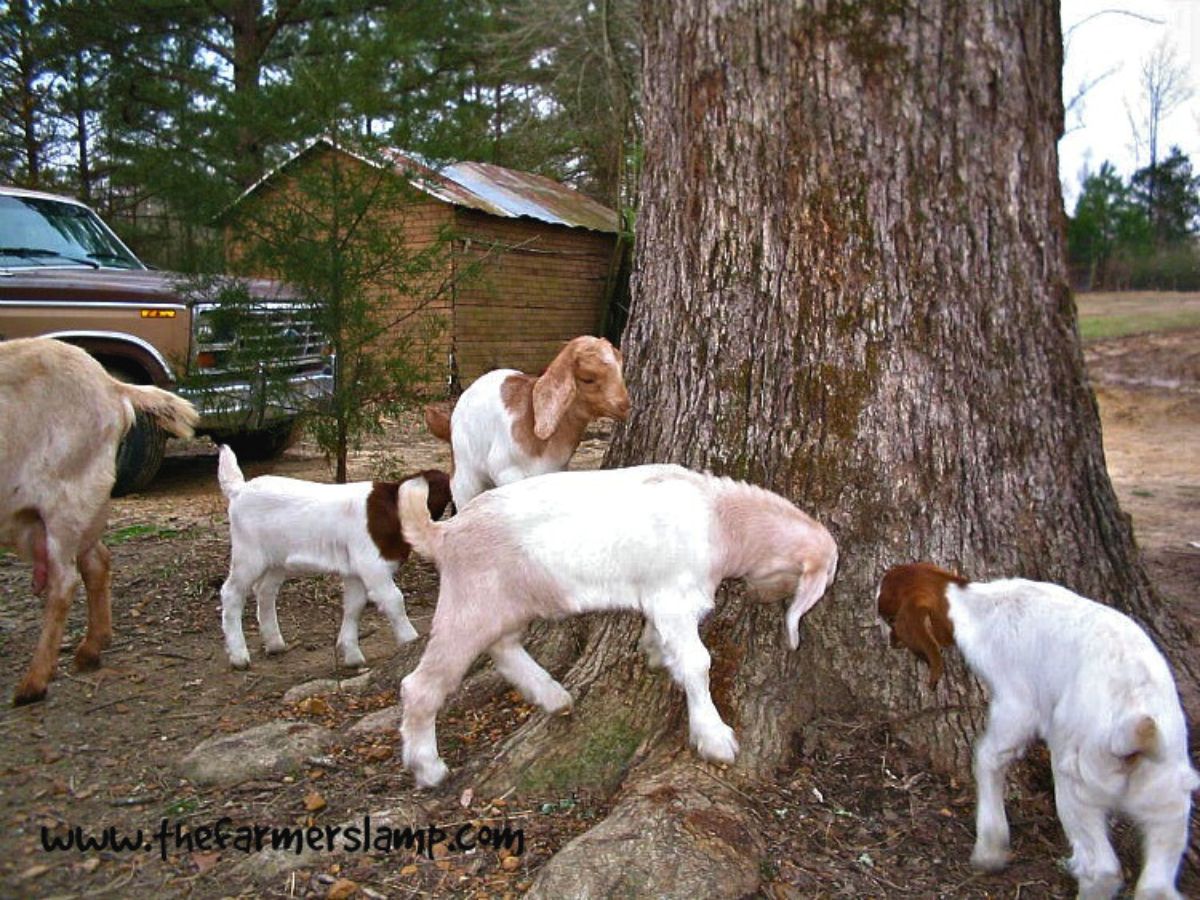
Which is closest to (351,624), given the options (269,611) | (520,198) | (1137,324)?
(269,611)

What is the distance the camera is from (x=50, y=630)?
4.46 metres

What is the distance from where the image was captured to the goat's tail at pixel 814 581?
3.16 meters

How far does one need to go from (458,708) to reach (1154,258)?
33.2m

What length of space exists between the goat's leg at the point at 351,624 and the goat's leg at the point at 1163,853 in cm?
322

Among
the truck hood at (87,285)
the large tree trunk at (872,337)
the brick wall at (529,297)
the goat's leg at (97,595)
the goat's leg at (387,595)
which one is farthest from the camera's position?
the brick wall at (529,297)

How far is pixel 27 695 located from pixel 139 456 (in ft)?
15.6

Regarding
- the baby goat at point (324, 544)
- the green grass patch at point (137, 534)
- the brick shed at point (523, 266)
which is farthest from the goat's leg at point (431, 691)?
the brick shed at point (523, 266)

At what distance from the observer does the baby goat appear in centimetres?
461

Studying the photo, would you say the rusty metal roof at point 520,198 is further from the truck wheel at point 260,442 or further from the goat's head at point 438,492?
the goat's head at point 438,492

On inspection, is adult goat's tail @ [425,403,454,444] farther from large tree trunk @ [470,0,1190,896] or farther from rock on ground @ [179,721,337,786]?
large tree trunk @ [470,0,1190,896]

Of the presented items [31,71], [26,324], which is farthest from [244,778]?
[31,71]

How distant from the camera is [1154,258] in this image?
31.5 metres

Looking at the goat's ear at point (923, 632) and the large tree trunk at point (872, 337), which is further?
the large tree trunk at point (872, 337)

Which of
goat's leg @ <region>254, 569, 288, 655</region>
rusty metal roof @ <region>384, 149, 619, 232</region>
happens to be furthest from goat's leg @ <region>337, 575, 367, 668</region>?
rusty metal roof @ <region>384, 149, 619, 232</region>
